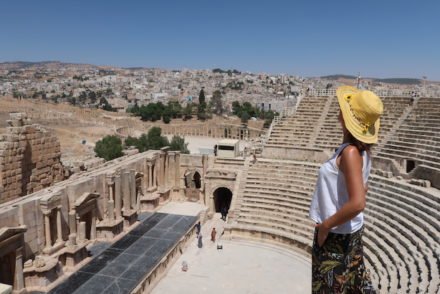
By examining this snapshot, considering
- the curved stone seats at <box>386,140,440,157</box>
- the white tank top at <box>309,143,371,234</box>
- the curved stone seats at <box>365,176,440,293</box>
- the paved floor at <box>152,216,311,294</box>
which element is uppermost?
the white tank top at <box>309,143,371,234</box>

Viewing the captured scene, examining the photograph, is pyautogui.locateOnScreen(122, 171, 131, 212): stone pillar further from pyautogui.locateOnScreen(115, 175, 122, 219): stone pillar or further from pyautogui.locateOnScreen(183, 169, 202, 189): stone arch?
pyautogui.locateOnScreen(183, 169, 202, 189): stone arch

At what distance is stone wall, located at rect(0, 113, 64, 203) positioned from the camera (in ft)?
48.3

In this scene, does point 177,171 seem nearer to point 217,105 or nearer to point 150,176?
point 150,176

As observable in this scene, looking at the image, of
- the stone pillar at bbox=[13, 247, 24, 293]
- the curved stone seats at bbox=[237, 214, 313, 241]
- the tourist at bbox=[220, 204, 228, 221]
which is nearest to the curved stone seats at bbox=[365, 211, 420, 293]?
the curved stone seats at bbox=[237, 214, 313, 241]

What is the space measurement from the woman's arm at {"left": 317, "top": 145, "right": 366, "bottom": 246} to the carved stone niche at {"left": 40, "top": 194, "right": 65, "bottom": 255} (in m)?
12.5

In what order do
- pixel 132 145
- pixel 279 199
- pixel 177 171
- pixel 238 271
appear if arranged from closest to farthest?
pixel 238 271
pixel 279 199
pixel 177 171
pixel 132 145

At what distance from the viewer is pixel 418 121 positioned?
21.4m

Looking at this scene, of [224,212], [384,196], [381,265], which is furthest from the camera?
[224,212]

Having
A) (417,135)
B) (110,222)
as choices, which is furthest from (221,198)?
(417,135)

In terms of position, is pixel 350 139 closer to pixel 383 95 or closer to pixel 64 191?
pixel 64 191

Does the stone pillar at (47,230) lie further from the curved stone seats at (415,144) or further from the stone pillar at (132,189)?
the curved stone seats at (415,144)

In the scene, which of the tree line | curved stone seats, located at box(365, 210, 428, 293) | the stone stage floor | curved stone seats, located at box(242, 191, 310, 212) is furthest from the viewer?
the tree line

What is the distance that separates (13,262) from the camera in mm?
12273

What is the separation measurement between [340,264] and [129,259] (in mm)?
12988
